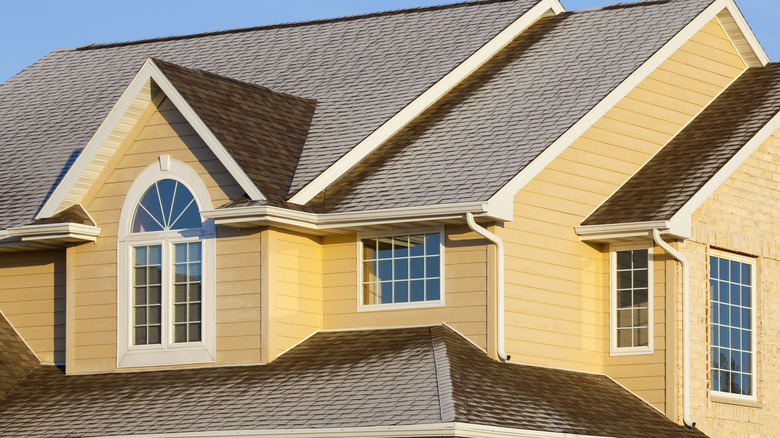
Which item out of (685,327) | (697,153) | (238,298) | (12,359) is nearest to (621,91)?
(697,153)

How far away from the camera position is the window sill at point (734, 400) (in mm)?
23500

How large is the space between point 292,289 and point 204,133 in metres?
2.79

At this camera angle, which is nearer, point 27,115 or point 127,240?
point 127,240

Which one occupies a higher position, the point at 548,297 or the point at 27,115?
the point at 27,115

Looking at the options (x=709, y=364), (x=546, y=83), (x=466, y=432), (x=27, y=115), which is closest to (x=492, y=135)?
(x=546, y=83)

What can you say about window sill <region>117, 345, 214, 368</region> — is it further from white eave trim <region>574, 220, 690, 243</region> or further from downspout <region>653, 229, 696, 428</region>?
downspout <region>653, 229, 696, 428</region>

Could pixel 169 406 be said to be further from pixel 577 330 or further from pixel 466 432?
pixel 577 330

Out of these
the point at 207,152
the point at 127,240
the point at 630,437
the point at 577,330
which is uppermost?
the point at 207,152

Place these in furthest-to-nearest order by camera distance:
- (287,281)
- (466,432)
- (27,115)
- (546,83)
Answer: (27,115), (546,83), (287,281), (466,432)

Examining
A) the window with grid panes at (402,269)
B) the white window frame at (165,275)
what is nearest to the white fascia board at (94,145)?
the white window frame at (165,275)

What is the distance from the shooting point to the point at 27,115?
28297mm

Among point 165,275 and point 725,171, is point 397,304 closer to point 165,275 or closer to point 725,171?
point 165,275

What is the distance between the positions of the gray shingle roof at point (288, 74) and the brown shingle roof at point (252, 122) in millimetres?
334

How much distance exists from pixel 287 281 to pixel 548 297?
4.17 meters
